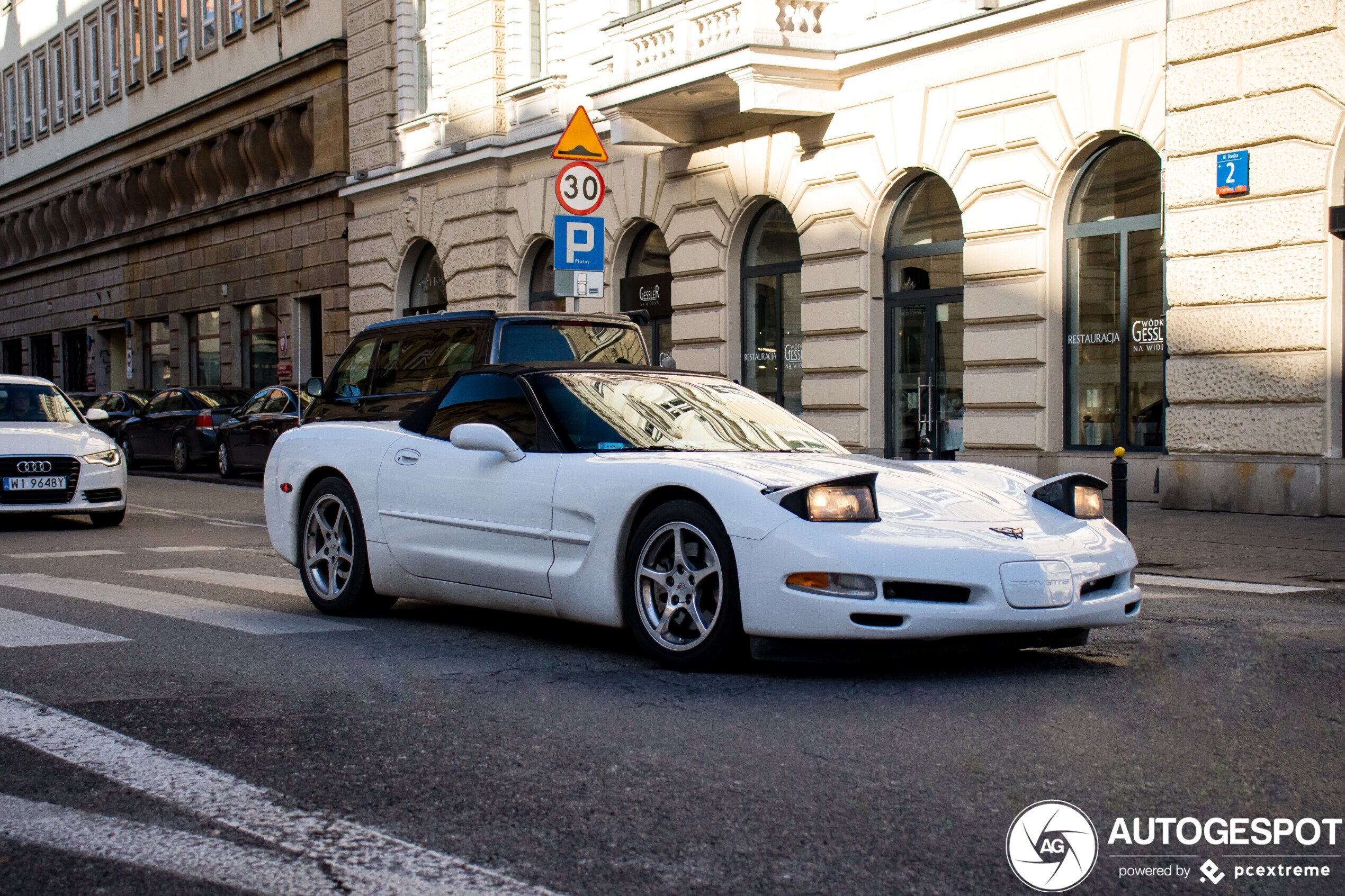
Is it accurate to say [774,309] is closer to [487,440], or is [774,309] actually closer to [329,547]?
[329,547]

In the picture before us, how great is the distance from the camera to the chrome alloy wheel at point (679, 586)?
18.9 ft

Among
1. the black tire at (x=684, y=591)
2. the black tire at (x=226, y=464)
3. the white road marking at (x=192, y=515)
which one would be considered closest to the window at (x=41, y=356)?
the black tire at (x=226, y=464)

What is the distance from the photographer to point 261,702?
523 cm

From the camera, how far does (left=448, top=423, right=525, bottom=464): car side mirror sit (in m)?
6.63

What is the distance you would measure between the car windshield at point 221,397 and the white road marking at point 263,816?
20762 millimetres

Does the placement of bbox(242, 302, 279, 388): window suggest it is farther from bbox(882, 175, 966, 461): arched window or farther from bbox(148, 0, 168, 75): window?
bbox(882, 175, 966, 461): arched window

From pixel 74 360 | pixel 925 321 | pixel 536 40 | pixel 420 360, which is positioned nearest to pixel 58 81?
pixel 74 360

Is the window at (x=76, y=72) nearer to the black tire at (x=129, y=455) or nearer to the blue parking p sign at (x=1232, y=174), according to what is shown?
the black tire at (x=129, y=455)

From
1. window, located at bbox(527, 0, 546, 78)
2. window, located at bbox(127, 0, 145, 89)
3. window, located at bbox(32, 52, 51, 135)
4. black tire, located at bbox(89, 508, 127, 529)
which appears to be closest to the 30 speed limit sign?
black tire, located at bbox(89, 508, 127, 529)

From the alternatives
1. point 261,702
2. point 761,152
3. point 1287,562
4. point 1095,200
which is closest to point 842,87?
point 761,152

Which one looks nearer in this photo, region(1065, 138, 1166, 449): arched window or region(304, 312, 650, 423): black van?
region(304, 312, 650, 423): black van

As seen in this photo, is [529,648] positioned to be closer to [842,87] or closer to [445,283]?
[842,87]

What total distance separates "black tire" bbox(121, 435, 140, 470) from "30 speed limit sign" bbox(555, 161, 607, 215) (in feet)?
50.0

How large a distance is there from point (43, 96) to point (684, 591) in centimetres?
5074
